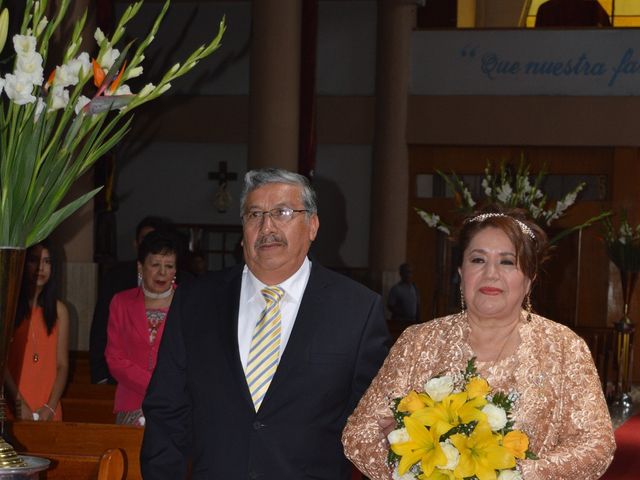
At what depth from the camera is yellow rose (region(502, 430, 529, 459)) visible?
8.41 feet

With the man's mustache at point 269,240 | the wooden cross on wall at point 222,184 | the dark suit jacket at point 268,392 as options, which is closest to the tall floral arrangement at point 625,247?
the wooden cross on wall at point 222,184

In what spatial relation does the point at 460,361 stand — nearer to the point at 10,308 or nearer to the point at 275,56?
the point at 10,308

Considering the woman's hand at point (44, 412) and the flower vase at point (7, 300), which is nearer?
the flower vase at point (7, 300)

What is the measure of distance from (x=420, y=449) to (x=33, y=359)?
3257mm

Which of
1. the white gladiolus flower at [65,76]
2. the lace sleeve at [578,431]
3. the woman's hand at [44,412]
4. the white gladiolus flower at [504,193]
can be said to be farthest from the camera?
the white gladiolus flower at [504,193]

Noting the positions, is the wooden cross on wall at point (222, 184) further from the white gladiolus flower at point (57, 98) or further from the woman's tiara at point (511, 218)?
the white gladiolus flower at point (57, 98)

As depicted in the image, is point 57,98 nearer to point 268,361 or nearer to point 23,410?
point 268,361

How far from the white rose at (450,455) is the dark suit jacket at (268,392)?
721 millimetres

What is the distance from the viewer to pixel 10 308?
2496mm

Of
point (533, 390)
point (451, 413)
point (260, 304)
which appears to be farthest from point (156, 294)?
point (451, 413)

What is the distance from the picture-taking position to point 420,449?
2.60 meters

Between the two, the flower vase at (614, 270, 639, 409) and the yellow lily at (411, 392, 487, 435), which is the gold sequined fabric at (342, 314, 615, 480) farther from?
the flower vase at (614, 270, 639, 409)

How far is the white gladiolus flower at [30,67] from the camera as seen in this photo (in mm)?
2480

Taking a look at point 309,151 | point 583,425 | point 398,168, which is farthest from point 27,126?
point 398,168
